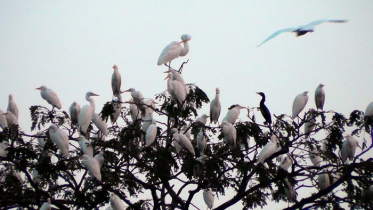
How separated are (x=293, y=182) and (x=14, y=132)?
364 centimetres

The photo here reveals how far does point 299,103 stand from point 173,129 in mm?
2542

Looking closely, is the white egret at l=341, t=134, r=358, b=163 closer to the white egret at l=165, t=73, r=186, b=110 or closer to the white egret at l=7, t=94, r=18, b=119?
the white egret at l=165, t=73, r=186, b=110

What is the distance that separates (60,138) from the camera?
28.1 feet

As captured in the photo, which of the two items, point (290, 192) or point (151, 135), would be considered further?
point (151, 135)

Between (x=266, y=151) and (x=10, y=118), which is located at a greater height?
(x=10, y=118)

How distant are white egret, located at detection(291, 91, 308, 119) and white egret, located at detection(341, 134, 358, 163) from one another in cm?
91

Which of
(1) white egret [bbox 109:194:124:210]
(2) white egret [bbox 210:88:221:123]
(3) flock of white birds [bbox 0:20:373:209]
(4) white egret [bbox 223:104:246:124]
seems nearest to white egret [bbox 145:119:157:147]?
(3) flock of white birds [bbox 0:20:373:209]

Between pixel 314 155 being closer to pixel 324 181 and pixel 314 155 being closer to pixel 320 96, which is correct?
pixel 324 181

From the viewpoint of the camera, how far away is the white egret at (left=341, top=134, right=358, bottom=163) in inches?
370

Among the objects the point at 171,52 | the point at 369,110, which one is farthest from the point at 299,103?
the point at 171,52

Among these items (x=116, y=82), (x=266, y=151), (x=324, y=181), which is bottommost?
(x=324, y=181)

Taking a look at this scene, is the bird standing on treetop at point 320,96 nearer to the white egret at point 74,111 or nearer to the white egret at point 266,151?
the white egret at point 266,151

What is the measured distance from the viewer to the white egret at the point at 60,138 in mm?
8555

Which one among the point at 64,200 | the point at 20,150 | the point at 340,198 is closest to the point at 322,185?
the point at 340,198
